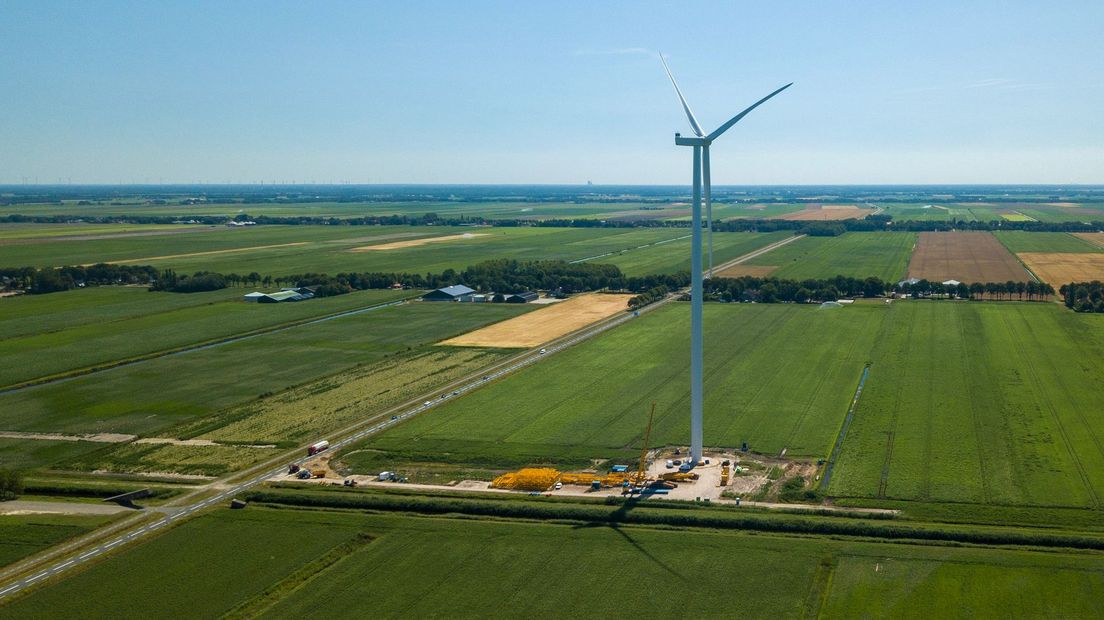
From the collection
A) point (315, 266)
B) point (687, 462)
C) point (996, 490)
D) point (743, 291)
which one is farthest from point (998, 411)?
point (315, 266)

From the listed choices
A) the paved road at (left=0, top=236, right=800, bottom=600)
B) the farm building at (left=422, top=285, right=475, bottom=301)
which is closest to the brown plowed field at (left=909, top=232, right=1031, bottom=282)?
the farm building at (left=422, top=285, right=475, bottom=301)

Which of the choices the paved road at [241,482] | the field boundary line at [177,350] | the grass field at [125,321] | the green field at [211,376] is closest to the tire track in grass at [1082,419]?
the paved road at [241,482]

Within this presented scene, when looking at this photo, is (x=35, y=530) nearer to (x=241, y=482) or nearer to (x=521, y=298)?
(x=241, y=482)

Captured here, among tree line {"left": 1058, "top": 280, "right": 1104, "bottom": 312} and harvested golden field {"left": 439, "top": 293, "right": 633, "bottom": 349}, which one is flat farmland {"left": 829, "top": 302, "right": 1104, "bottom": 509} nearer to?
tree line {"left": 1058, "top": 280, "right": 1104, "bottom": 312}

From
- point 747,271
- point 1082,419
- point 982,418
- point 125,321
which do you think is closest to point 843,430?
point 982,418

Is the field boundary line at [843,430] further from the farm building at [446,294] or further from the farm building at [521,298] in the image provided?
the farm building at [446,294]

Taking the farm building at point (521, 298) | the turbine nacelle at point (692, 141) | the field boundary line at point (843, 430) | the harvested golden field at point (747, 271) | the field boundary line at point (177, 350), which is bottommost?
the field boundary line at point (843, 430)

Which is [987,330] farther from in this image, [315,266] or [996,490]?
[315,266]
